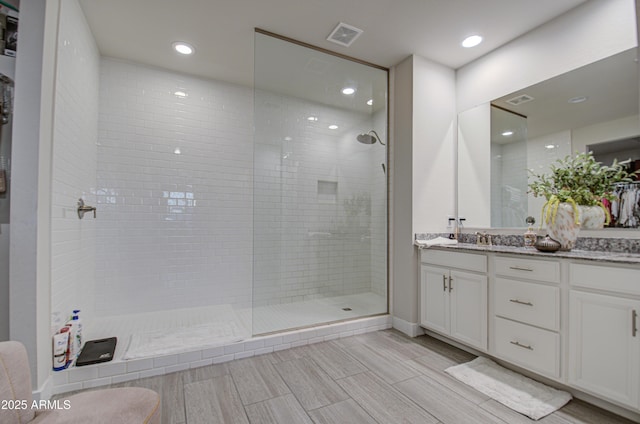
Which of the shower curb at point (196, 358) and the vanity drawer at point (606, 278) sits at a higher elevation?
the vanity drawer at point (606, 278)

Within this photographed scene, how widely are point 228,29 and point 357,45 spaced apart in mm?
1174

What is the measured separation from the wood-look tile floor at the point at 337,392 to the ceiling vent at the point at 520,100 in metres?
2.24

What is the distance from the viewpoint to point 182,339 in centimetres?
240

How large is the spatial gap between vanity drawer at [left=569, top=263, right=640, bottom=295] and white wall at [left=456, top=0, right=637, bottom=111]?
153 cm

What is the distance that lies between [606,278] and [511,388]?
0.90m

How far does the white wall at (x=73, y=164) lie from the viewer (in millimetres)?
1871

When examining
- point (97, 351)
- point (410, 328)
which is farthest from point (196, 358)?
point (410, 328)

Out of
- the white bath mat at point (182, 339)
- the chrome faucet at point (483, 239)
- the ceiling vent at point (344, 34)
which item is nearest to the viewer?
the white bath mat at point (182, 339)

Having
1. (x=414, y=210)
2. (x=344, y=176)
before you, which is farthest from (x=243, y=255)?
(x=414, y=210)

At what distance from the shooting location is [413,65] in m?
2.86

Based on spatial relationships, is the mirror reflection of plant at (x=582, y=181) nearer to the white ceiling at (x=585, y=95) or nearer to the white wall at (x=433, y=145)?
the white ceiling at (x=585, y=95)

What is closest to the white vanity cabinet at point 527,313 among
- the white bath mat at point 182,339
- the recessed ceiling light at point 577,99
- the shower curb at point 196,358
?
the shower curb at point 196,358

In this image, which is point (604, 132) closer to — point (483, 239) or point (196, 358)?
point (483, 239)

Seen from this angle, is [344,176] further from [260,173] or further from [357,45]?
[357,45]
